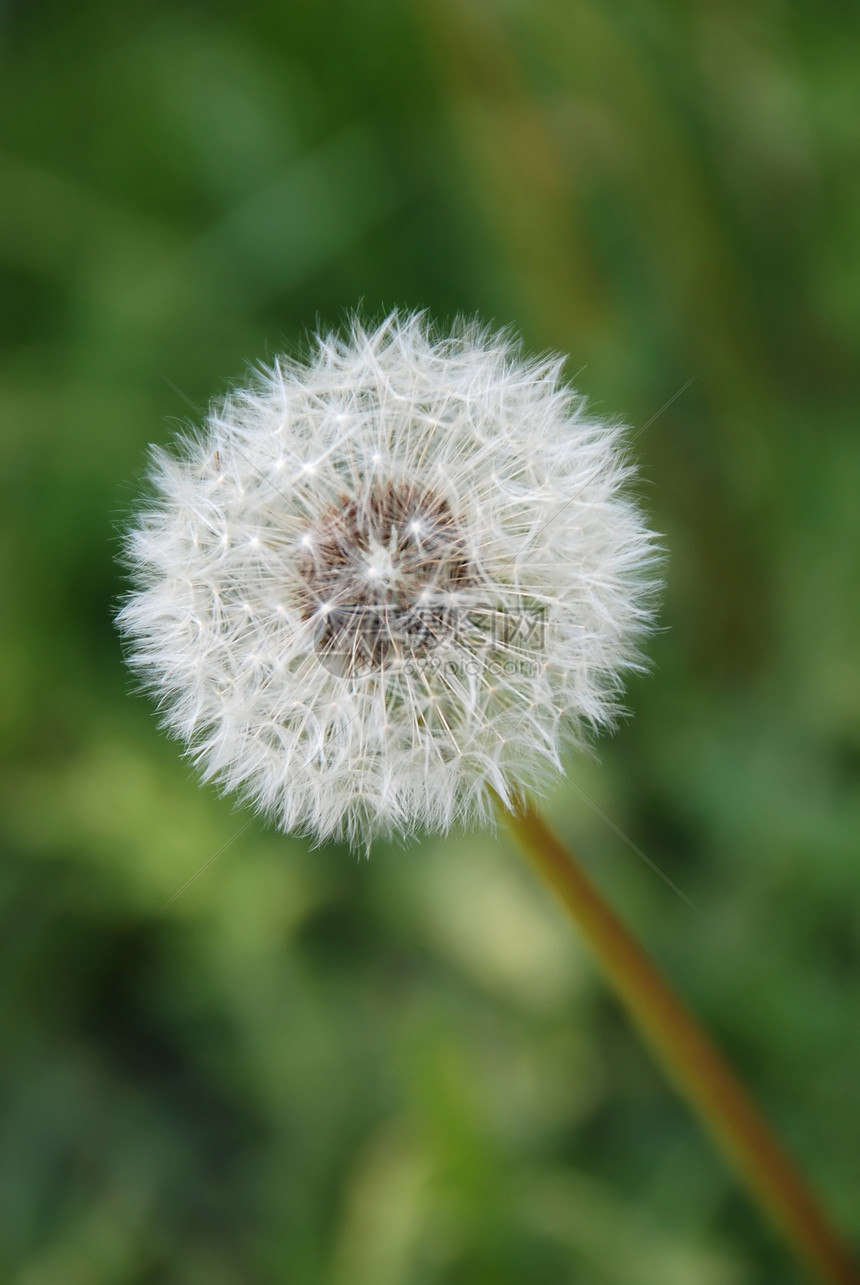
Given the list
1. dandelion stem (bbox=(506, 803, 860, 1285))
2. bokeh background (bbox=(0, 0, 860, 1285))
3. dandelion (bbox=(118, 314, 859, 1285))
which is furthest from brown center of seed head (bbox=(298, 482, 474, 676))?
bokeh background (bbox=(0, 0, 860, 1285))

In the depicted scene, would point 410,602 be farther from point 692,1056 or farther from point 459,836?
point 459,836

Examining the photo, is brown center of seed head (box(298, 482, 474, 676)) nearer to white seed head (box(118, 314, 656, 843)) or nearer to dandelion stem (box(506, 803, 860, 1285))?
white seed head (box(118, 314, 656, 843))

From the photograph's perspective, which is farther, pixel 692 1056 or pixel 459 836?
pixel 459 836

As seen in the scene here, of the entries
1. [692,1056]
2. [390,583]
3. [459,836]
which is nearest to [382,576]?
[390,583]

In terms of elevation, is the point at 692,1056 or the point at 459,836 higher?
the point at 459,836

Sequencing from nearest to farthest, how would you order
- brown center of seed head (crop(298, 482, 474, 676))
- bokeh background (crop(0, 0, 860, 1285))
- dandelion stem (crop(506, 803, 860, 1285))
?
dandelion stem (crop(506, 803, 860, 1285)) < brown center of seed head (crop(298, 482, 474, 676)) < bokeh background (crop(0, 0, 860, 1285))

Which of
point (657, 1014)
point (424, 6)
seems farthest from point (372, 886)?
point (424, 6)

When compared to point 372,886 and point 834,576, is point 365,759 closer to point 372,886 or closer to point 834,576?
point 372,886
